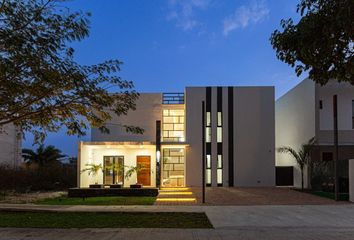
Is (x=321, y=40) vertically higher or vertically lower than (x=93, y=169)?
higher

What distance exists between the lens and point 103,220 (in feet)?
47.2

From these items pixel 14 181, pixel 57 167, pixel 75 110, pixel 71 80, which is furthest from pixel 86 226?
pixel 57 167

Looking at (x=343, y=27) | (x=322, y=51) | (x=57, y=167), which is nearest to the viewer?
(x=343, y=27)

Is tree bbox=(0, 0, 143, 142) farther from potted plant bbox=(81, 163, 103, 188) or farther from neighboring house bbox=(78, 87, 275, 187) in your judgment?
neighboring house bbox=(78, 87, 275, 187)

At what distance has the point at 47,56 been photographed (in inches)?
335

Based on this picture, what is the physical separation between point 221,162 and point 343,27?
28237mm

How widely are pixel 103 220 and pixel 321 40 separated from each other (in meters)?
9.63

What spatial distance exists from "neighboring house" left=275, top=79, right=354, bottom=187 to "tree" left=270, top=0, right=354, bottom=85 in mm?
24683

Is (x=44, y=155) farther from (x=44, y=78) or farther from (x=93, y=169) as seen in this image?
(x=44, y=78)

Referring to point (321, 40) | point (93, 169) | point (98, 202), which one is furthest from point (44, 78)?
point (93, 169)

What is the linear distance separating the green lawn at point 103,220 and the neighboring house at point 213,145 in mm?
17624

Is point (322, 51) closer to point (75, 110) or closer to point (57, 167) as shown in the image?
point (75, 110)

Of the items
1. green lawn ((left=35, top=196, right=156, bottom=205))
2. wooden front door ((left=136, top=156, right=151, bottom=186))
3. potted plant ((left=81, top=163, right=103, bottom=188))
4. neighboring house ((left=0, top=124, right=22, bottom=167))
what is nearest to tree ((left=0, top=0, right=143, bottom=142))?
green lawn ((left=35, top=196, right=156, bottom=205))

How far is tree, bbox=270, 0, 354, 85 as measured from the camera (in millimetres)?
6746
